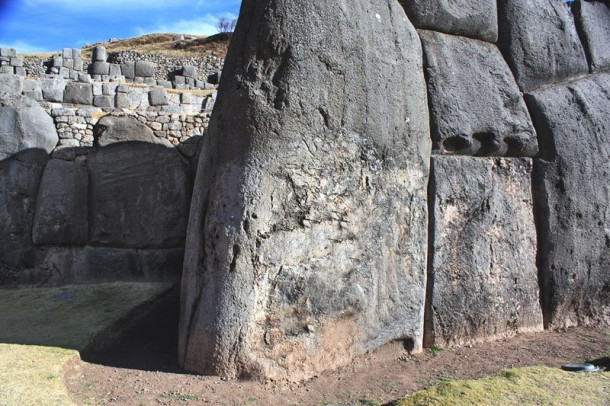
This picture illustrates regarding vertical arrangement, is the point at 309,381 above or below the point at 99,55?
below

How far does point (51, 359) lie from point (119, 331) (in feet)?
3.32

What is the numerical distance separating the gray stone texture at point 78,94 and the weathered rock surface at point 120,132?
138 inches

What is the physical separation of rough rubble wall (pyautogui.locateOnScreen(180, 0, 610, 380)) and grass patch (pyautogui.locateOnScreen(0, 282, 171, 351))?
4.48 feet

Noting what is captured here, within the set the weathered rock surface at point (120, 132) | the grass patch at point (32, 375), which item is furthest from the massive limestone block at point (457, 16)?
the grass patch at point (32, 375)

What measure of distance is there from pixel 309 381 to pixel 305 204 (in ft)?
4.96

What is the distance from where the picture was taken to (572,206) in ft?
21.2

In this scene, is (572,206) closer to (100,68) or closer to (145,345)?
(145,345)

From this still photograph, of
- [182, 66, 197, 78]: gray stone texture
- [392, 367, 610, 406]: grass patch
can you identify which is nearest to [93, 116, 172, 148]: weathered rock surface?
[392, 367, 610, 406]: grass patch

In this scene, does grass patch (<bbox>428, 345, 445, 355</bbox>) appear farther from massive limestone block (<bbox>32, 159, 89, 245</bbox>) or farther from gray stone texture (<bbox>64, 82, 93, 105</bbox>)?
gray stone texture (<bbox>64, 82, 93, 105</bbox>)

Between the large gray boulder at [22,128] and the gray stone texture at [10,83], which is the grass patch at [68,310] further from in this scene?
the gray stone texture at [10,83]

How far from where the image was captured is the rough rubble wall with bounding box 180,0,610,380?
4.79m

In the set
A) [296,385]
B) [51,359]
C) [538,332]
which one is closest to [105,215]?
[51,359]

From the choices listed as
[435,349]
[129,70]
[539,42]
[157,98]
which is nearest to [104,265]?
[435,349]

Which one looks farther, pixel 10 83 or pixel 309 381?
pixel 10 83
